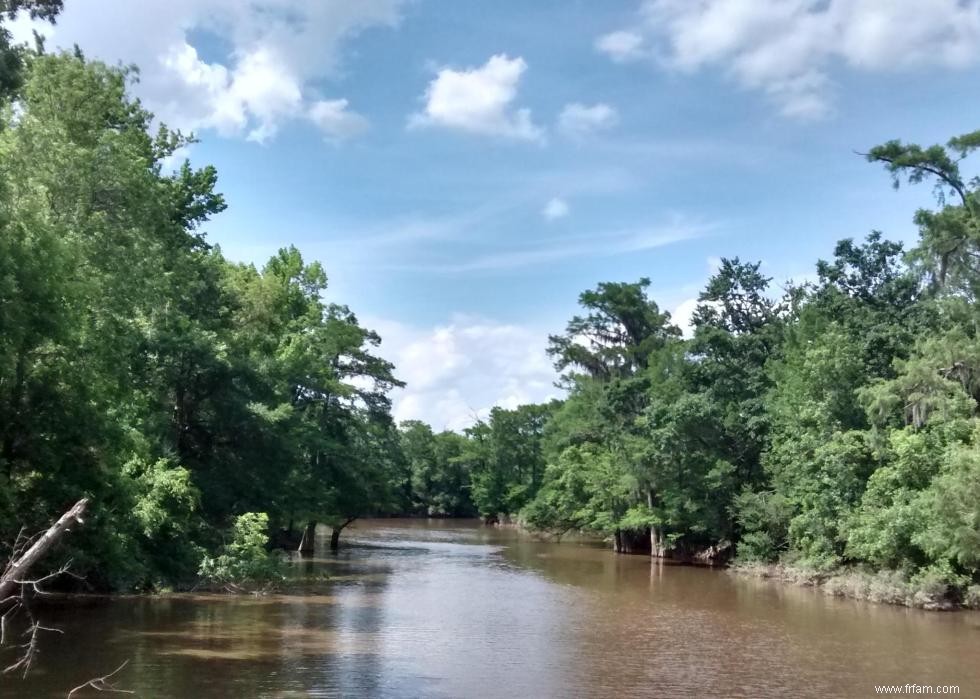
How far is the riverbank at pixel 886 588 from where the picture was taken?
28234mm

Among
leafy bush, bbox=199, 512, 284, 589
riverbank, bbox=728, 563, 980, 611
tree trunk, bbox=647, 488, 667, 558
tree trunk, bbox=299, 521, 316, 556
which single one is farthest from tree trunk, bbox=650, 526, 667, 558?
leafy bush, bbox=199, 512, 284, 589

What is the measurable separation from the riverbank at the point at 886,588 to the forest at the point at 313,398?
0.48ft

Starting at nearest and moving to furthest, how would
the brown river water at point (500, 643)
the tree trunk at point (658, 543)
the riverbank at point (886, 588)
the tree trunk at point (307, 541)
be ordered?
the brown river water at point (500, 643), the riverbank at point (886, 588), the tree trunk at point (307, 541), the tree trunk at point (658, 543)

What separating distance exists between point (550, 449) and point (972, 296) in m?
41.3

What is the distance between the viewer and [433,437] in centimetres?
11875

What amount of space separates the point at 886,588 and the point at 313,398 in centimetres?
3022

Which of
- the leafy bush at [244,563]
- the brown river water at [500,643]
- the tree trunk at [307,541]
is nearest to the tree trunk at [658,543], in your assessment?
the brown river water at [500,643]

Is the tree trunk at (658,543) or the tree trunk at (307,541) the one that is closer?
the tree trunk at (307,541)

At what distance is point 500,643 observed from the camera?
21.1 m

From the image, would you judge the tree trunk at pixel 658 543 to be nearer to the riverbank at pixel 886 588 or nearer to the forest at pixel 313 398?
the forest at pixel 313 398

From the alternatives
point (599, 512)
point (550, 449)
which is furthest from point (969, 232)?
point (550, 449)

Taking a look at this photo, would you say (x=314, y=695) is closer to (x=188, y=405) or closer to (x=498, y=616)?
(x=498, y=616)

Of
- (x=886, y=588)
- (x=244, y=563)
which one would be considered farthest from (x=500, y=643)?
(x=886, y=588)

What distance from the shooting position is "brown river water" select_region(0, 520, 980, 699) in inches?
634
